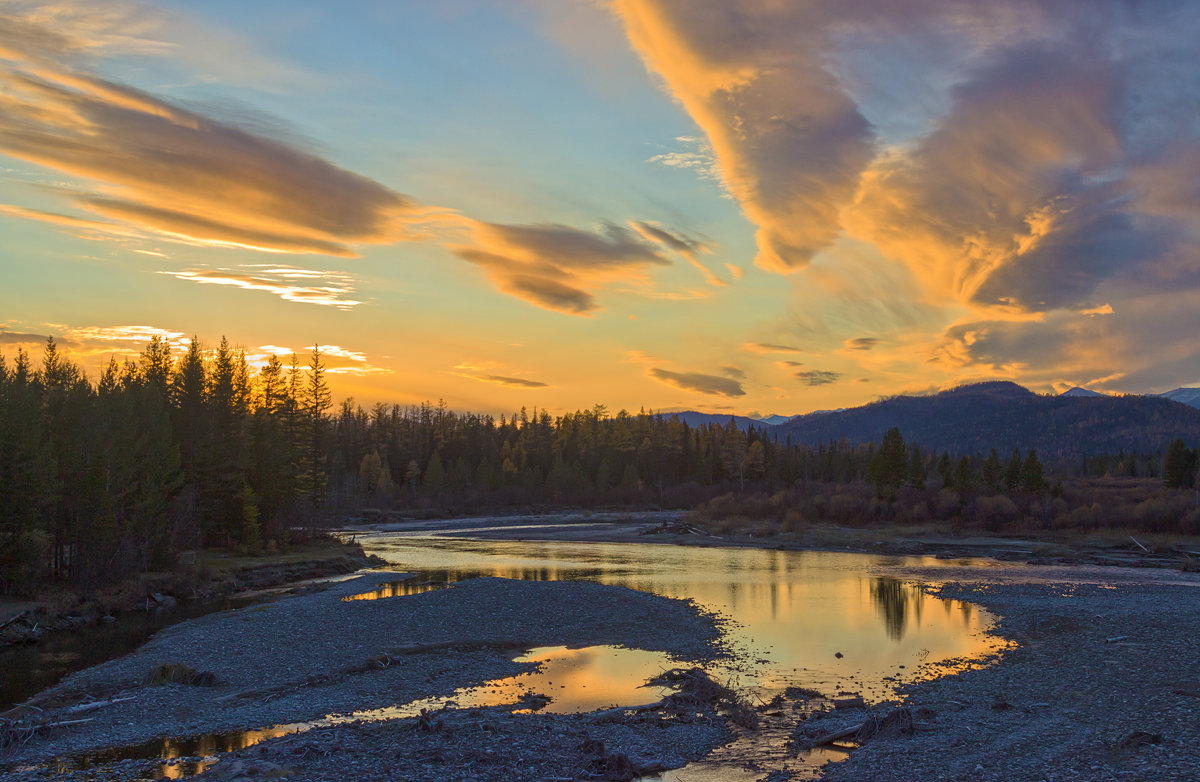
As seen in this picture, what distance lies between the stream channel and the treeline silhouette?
14.0m

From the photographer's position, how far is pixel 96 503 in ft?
126

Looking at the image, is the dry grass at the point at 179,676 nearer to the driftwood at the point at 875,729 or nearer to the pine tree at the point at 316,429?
the driftwood at the point at 875,729

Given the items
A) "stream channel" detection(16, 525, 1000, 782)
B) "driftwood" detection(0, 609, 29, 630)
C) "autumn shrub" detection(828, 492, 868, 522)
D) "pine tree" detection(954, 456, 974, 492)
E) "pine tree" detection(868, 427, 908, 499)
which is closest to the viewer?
"stream channel" detection(16, 525, 1000, 782)

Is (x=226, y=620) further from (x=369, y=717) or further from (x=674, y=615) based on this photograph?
(x=674, y=615)

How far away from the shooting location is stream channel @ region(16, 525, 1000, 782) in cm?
1933

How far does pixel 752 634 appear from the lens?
29.2 m

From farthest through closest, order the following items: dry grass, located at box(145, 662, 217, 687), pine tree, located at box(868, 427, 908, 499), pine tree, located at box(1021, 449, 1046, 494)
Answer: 1. pine tree, located at box(868, 427, 908, 499)
2. pine tree, located at box(1021, 449, 1046, 494)
3. dry grass, located at box(145, 662, 217, 687)

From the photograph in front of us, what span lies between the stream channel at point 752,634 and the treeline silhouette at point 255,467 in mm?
13952

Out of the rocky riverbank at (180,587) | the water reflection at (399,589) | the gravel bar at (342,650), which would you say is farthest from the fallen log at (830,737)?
the rocky riverbank at (180,587)

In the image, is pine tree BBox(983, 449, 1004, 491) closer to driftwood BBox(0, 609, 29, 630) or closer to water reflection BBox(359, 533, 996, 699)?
water reflection BBox(359, 533, 996, 699)

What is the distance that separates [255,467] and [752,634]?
1850 inches

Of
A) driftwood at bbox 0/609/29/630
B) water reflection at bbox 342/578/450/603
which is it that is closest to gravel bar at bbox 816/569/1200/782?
water reflection at bbox 342/578/450/603

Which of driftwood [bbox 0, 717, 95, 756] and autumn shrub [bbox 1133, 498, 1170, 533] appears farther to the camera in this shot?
autumn shrub [bbox 1133, 498, 1170, 533]

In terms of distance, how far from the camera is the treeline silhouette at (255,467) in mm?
38000
